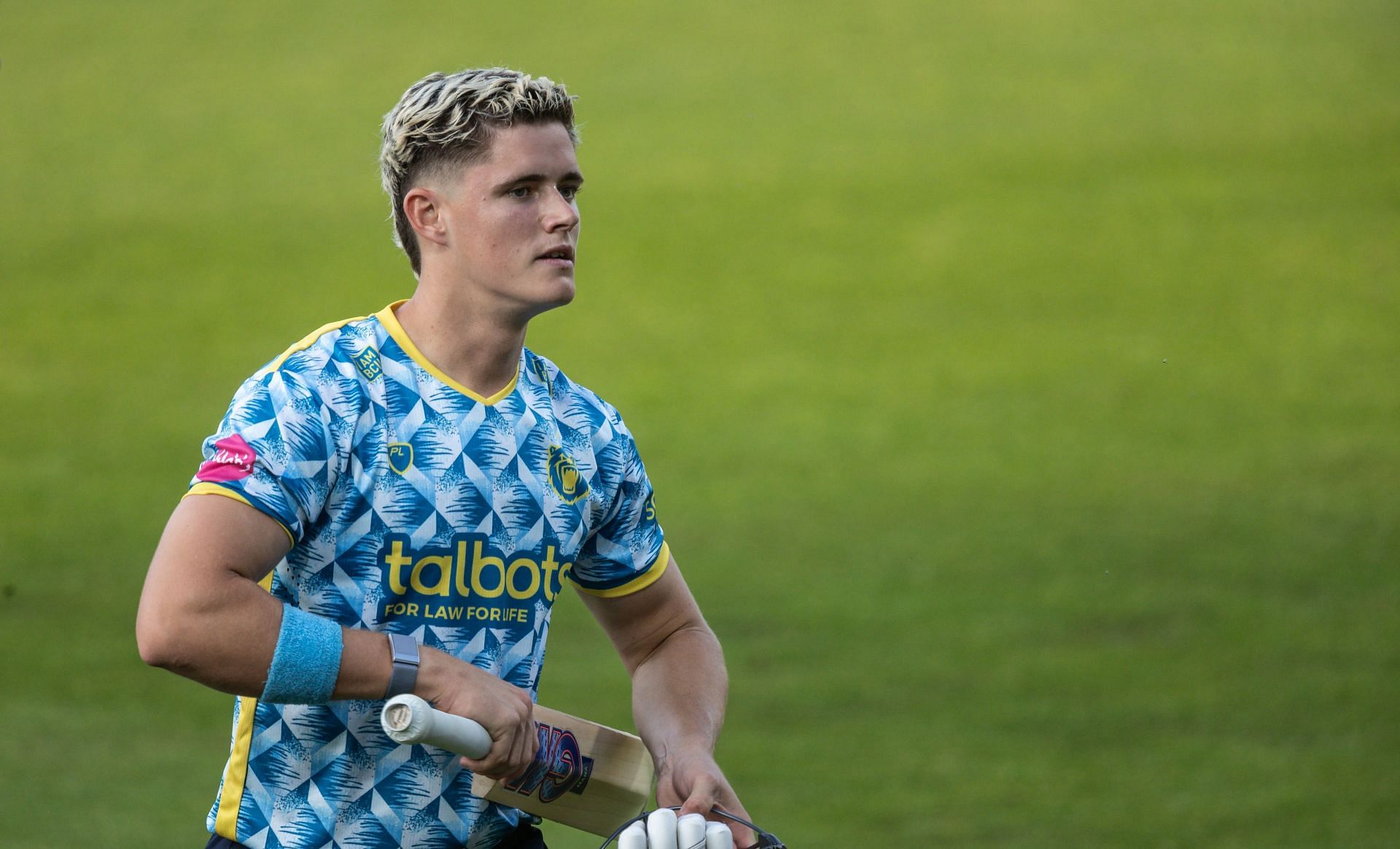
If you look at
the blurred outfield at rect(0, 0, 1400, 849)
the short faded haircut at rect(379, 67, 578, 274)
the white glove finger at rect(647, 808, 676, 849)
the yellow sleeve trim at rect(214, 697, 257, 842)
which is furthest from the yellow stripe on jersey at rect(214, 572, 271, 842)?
the blurred outfield at rect(0, 0, 1400, 849)

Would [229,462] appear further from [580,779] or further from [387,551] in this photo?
[580,779]

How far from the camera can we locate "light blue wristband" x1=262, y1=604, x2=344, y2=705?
1983 mm

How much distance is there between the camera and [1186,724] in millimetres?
A: 6555

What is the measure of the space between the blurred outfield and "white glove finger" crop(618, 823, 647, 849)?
365 cm

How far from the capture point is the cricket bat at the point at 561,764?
1.99 m

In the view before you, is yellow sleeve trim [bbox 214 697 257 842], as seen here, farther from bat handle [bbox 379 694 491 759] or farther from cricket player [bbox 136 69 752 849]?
bat handle [bbox 379 694 491 759]

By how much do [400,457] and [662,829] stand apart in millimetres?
563

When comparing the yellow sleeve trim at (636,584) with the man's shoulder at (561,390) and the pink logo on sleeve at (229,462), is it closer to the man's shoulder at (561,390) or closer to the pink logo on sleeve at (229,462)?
the man's shoulder at (561,390)

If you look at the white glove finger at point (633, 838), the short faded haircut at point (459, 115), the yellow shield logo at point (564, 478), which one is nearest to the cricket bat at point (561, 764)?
the white glove finger at point (633, 838)

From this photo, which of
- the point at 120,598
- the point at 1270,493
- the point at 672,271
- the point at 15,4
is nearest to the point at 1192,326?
the point at 1270,493

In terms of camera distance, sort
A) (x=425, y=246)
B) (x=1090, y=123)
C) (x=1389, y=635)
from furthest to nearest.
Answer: (x=1090, y=123) < (x=1389, y=635) < (x=425, y=246)

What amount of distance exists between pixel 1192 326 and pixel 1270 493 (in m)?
2.08

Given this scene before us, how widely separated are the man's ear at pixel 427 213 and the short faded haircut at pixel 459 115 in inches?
1.0

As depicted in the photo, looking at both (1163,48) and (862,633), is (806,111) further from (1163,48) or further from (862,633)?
(862,633)
